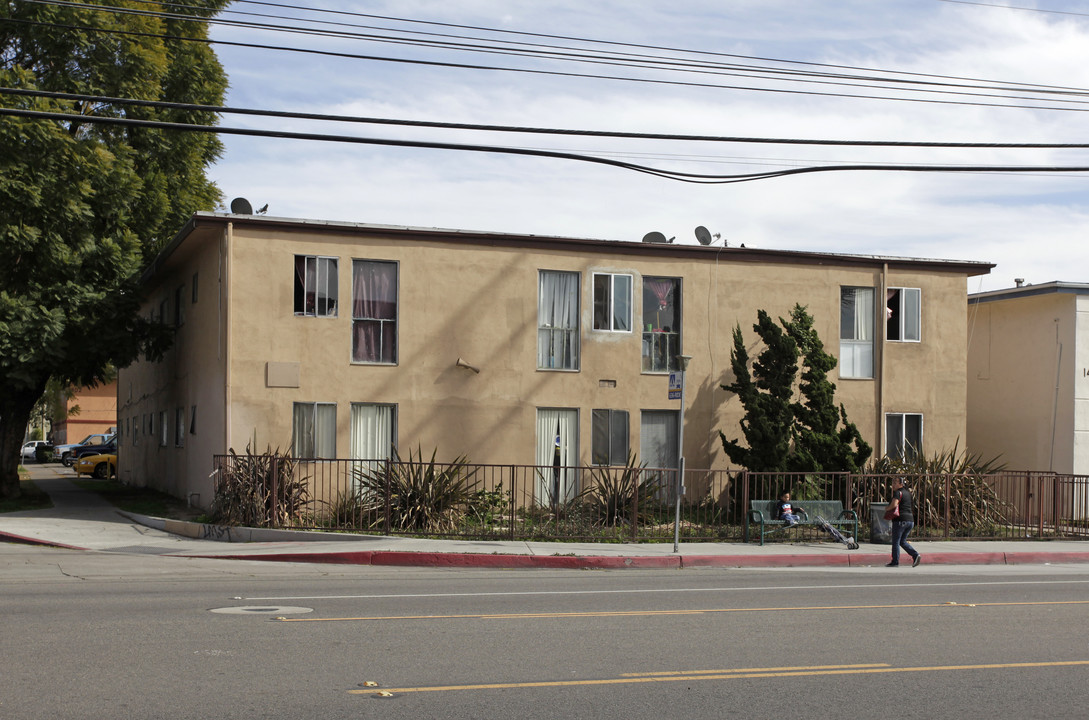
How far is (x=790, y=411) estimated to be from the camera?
74.4 ft

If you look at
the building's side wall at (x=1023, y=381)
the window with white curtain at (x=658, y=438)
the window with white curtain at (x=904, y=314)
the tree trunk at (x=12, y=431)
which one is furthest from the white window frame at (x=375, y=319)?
the building's side wall at (x=1023, y=381)

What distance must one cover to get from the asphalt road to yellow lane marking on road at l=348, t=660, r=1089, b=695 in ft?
0.10

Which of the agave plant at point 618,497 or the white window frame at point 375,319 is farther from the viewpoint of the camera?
the white window frame at point 375,319

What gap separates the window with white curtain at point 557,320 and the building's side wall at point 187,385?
21.5ft

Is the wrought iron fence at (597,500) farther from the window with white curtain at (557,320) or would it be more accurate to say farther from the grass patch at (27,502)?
the grass patch at (27,502)

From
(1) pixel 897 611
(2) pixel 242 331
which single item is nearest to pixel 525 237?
(2) pixel 242 331

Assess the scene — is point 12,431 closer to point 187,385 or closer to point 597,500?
point 187,385

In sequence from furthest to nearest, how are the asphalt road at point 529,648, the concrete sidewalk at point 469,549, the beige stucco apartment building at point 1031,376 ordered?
the beige stucco apartment building at point 1031,376, the concrete sidewalk at point 469,549, the asphalt road at point 529,648

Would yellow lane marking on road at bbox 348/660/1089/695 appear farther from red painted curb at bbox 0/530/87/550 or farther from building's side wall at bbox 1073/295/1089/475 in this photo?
building's side wall at bbox 1073/295/1089/475

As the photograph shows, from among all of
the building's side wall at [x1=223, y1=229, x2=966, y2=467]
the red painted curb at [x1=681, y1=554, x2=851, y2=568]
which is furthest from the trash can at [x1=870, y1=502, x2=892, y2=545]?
the building's side wall at [x1=223, y1=229, x2=966, y2=467]

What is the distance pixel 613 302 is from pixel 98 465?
25422mm

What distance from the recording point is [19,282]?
80.4ft

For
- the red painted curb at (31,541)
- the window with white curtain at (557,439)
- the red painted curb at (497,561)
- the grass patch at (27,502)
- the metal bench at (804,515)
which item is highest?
the window with white curtain at (557,439)

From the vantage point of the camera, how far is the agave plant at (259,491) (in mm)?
19469
